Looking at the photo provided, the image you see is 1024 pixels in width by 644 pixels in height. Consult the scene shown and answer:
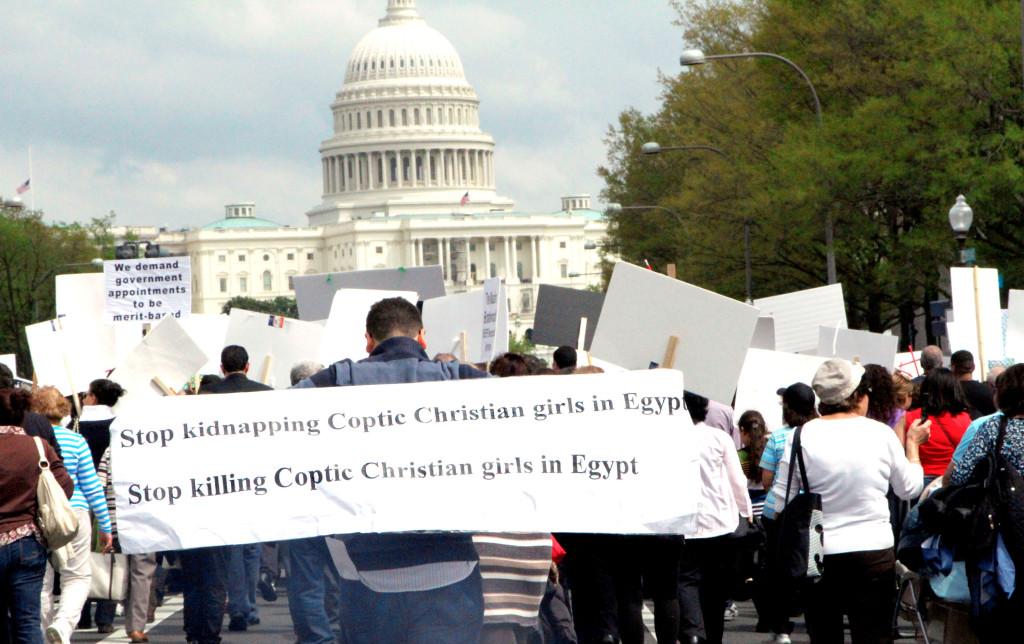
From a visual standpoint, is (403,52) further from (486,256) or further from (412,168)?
(486,256)

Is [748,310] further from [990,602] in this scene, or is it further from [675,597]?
[990,602]

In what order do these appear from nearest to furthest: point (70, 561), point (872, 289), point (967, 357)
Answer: point (70, 561), point (967, 357), point (872, 289)

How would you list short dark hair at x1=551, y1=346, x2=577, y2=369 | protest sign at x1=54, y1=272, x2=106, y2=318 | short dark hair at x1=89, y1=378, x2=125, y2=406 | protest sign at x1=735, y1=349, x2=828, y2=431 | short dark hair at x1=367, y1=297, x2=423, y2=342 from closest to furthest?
short dark hair at x1=367, y1=297, x2=423, y2=342, short dark hair at x1=551, y1=346, x2=577, y2=369, short dark hair at x1=89, y1=378, x2=125, y2=406, protest sign at x1=735, y1=349, x2=828, y2=431, protest sign at x1=54, y1=272, x2=106, y2=318

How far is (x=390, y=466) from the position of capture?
20.0ft

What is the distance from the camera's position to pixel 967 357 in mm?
11578

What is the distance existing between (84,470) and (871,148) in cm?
2328

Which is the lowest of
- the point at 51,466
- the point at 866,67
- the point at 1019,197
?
the point at 51,466

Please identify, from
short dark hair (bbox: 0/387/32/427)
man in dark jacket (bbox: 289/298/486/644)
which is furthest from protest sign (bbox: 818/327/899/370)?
man in dark jacket (bbox: 289/298/486/644)

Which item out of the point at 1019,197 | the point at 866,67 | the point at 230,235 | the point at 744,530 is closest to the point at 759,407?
the point at 744,530

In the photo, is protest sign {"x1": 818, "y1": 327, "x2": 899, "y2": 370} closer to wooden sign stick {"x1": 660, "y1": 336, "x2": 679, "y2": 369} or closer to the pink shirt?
the pink shirt

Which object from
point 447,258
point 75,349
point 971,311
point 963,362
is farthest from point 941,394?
point 447,258

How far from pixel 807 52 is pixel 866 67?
2.25 m

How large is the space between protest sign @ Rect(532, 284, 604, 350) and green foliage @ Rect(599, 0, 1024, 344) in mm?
13873

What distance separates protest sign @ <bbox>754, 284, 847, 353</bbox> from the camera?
58.4 ft
